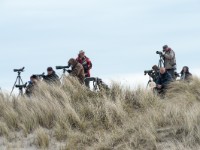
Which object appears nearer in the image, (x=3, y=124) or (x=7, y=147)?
(x=7, y=147)

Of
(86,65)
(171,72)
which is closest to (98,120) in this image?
(86,65)

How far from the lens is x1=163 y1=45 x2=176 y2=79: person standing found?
1700 centimetres

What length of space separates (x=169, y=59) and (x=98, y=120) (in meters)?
5.39

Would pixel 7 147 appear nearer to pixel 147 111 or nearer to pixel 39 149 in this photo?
pixel 39 149

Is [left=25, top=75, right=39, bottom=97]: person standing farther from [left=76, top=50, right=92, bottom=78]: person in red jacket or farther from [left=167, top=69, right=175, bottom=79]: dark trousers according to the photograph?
[left=167, top=69, right=175, bottom=79]: dark trousers

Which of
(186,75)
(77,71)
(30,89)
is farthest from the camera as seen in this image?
(186,75)

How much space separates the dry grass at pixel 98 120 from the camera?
11.1 metres

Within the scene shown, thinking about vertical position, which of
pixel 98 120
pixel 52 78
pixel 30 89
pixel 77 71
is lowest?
pixel 98 120

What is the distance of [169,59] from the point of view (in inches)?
672

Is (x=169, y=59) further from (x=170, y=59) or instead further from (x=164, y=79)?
(x=164, y=79)

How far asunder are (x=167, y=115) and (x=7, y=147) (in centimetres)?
339

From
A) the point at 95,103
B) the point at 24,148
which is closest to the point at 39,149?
the point at 24,148

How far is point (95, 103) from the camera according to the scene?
1303 centimetres

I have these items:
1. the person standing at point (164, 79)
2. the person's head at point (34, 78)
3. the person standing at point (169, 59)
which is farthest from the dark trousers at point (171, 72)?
the person's head at point (34, 78)
